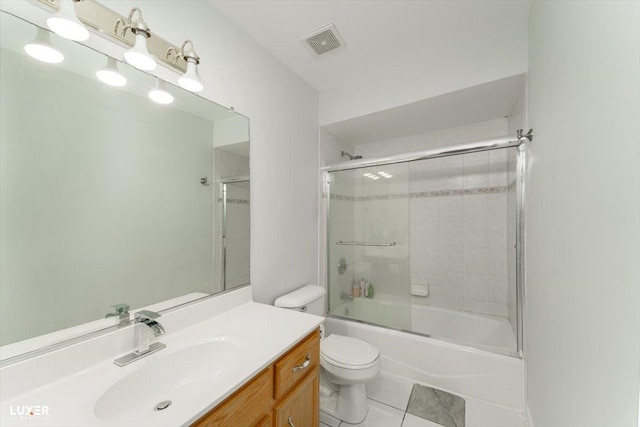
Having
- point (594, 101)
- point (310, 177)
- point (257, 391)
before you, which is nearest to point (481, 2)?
point (594, 101)

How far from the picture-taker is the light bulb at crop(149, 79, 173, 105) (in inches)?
46.0

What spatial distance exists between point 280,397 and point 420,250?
2132mm

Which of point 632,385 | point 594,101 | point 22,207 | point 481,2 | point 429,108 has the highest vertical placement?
point 481,2

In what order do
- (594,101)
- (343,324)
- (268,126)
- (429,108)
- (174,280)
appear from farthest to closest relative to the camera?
(343,324) < (429,108) < (268,126) < (174,280) < (594,101)

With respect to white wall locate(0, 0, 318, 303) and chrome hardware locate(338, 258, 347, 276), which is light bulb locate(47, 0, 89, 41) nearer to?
white wall locate(0, 0, 318, 303)

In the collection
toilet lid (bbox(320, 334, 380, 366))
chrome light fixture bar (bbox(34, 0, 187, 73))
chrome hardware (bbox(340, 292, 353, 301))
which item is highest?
chrome light fixture bar (bbox(34, 0, 187, 73))

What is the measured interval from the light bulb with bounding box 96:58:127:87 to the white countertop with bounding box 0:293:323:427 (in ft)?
3.28

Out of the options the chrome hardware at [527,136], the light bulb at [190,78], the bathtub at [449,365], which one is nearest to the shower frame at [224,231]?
the light bulb at [190,78]

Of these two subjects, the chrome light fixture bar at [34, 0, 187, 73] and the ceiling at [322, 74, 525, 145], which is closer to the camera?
the chrome light fixture bar at [34, 0, 187, 73]

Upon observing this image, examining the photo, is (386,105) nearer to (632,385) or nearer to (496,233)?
(496,233)

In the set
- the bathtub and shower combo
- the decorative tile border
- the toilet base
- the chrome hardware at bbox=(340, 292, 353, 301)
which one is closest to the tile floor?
the toilet base

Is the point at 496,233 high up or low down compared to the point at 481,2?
down

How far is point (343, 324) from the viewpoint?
223 cm

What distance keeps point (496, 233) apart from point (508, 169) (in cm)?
59
